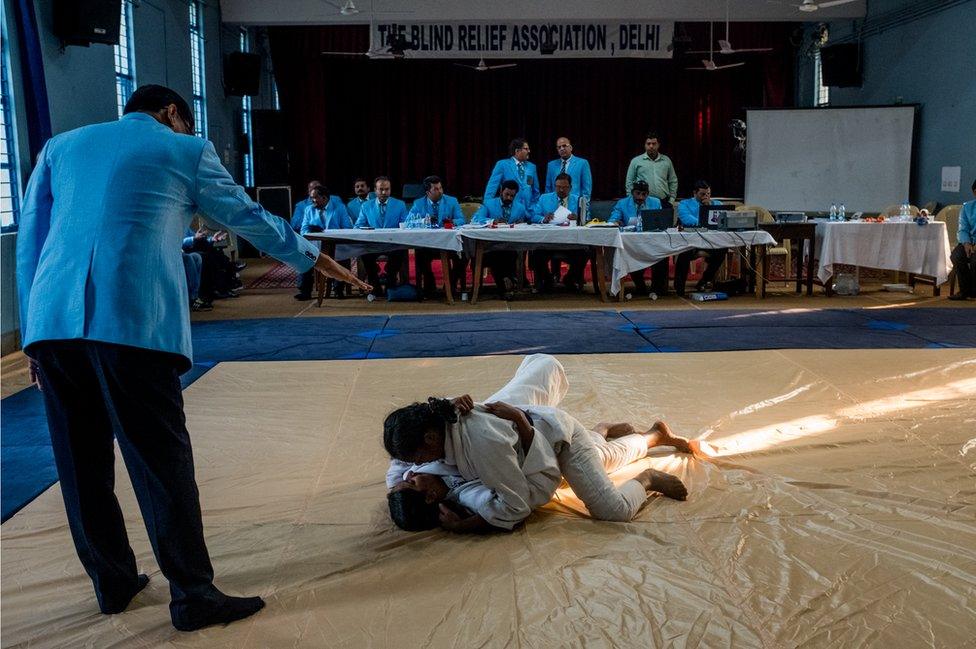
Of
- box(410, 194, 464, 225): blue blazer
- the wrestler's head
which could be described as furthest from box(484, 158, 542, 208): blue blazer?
the wrestler's head

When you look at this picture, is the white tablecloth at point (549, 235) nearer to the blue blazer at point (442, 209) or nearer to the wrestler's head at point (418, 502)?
the blue blazer at point (442, 209)

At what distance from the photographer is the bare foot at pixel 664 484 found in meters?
3.08

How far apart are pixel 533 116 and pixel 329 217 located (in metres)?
7.62

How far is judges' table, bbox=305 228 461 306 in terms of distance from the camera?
8.05 m

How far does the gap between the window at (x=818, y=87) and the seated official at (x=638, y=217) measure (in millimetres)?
5854

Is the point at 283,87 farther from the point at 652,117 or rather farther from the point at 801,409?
the point at 801,409

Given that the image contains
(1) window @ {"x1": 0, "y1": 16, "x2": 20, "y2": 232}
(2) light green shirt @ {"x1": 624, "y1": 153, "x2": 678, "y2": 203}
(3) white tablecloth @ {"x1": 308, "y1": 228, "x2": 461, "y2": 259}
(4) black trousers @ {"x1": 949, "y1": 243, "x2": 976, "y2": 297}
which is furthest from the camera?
(2) light green shirt @ {"x1": 624, "y1": 153, "x2": 678, "y2": 203}

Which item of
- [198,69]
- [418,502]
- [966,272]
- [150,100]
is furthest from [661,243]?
[198,69]

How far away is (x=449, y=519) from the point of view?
2830mm

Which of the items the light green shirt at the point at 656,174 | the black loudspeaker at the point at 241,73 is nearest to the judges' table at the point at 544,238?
the light green shirt at the point at 656,174

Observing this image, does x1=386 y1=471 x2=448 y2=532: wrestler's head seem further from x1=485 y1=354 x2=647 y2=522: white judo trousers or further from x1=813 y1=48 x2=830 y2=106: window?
x1=813 y1=48 x2=830 y2=106: window

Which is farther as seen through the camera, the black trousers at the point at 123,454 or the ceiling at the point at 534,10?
the ceiling at the point at 534,10

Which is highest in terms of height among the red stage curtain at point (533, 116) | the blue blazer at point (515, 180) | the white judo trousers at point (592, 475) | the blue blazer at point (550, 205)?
the red stage curtain at point (533, 116)

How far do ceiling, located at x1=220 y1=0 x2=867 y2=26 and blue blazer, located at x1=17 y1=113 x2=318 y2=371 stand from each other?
10252 millimetres
